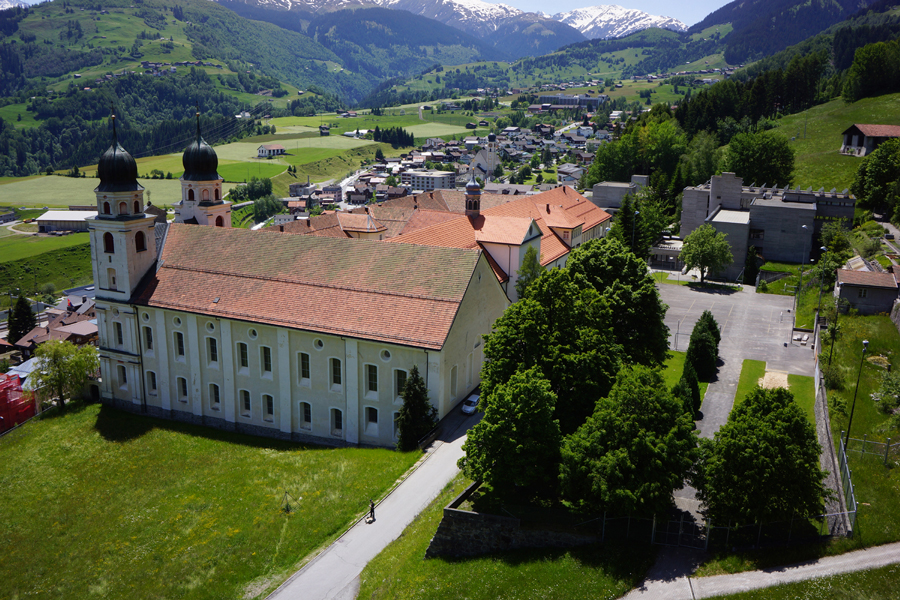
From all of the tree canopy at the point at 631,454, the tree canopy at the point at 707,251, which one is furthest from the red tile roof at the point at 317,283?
the tree canopy at the point at 707,251

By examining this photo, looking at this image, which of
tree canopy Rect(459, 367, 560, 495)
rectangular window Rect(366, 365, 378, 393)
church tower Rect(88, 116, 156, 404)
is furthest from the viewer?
church tower Rect(88, 116, 156, 404)

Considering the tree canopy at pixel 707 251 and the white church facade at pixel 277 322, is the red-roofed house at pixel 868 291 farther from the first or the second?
the white church facade at pixel 277 322

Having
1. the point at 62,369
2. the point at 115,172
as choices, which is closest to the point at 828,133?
the point at 115,172

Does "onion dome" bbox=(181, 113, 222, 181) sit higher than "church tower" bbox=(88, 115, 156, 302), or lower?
higher

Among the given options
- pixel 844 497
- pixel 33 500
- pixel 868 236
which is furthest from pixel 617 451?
pixel 868 236

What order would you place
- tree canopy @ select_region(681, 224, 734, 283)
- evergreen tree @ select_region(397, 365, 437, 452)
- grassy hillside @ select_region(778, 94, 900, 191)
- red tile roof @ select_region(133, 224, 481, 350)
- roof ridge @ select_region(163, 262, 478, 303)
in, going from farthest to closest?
grassy hillside @ select_region(778, 94, 900, 191) → tree canopy @ select_region(681, 224, 734, 283) → roof ridge @ select_region(163, 262, 478, 303) → red tile roof @ select_region(133, 224, 481, 350) → evergreen tree @ select_region(397, 365, 437, 452)

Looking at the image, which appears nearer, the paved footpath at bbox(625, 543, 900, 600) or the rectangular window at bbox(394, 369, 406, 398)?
the paved footpath at bbox(625, 543, 900, 600)

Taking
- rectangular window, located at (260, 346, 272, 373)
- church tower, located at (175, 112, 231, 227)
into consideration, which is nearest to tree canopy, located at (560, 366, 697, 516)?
rectangular window, located at (260, 346, 272, 373)

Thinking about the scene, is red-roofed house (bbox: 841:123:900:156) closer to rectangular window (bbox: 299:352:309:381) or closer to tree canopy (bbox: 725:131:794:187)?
tree canopy (bbox: 725:131:794:187)
